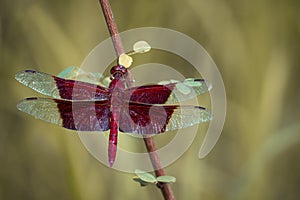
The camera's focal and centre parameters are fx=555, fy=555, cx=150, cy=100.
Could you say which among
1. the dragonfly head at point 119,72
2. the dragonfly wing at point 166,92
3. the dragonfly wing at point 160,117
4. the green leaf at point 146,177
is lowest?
the green leaf at point 146,177

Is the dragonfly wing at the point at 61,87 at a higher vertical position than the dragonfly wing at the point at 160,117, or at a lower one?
higher

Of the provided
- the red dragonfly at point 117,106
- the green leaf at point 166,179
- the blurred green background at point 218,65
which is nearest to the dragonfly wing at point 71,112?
the red dragonfly at point 117,106

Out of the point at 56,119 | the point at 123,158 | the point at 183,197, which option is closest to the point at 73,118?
the point at 56,119

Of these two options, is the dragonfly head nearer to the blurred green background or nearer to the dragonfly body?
the dragonfly body

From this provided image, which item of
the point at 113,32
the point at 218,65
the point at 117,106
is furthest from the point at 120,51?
the point at 218,65

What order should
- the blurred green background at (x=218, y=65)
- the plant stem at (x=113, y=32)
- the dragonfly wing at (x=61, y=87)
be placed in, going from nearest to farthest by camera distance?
the plant stem at (x=113, y=32)
the dragonfly wing at (x=61, y=87)
the blurred green background at (x=218, y=65)

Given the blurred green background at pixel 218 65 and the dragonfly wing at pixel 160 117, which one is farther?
the blurred green background at pixel 218 65

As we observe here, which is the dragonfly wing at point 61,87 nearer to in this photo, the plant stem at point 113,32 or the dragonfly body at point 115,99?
the dragonfly body at point 115,99

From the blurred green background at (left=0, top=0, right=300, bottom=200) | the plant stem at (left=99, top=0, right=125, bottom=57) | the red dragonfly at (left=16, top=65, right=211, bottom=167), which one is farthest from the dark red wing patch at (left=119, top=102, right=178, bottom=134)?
the blurred green background at (left=0, top=0, right=300, bottom=200)
